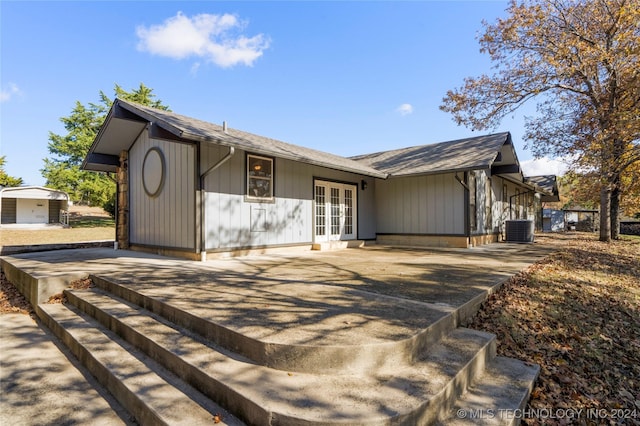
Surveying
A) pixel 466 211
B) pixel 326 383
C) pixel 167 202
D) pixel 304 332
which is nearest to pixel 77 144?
pixel 167 202

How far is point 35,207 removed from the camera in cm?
2166

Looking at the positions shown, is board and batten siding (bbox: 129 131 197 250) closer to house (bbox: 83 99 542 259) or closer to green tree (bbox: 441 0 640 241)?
house (bbox: 83 99 542 259)

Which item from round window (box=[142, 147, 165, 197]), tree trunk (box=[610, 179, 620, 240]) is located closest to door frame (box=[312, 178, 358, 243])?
round window (box=[142, 147, 165, 197])

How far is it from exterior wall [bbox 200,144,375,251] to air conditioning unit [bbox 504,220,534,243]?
7474 mm

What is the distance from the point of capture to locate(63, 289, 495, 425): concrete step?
5.20ft

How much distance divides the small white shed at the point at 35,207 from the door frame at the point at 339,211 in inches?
779

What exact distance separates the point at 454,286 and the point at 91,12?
1100 cm

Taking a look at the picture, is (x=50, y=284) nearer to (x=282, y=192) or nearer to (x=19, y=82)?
(x=282, y=192)

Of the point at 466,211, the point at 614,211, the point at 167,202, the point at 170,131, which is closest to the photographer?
the point at 170,131

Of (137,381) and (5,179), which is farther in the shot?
(5,179)

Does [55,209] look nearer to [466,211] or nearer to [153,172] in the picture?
[153,172]

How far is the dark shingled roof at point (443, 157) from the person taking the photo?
9.13 metres

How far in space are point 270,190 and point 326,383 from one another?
21.3 feet

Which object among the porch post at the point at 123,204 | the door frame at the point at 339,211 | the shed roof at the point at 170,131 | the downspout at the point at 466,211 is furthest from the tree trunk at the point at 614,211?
the porch post at the point at 123,204
